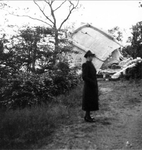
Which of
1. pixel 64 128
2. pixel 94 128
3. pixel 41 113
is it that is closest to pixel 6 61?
pixel 41 113

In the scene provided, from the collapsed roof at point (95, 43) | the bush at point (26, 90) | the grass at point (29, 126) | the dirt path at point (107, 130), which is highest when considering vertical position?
the collapsed roof at point (95, 43)

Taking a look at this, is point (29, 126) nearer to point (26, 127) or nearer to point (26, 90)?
point (26, 127)

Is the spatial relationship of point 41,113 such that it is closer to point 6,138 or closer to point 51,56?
point 6,138

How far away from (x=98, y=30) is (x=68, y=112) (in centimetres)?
1330

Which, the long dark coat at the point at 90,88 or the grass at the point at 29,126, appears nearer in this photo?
the grass at the point at 29,126

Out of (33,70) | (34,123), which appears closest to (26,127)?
(34,123)

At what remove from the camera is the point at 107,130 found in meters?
5.72

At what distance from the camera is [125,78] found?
1391cm

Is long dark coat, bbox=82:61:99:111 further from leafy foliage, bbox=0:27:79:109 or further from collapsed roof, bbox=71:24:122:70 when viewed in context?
collapsed roof, bbox=71:24:122:70

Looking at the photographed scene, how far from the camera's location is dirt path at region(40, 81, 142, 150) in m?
4.86

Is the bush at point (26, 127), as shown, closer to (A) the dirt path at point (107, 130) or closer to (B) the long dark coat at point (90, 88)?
(A) the dirt path at point (107, 130)

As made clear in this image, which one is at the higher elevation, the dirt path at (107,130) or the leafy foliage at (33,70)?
the leafy foliage at (33,70)

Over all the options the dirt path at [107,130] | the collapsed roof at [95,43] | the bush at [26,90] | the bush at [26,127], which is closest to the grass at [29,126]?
the bush at [26,127]

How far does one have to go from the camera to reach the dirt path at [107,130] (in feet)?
15.9
